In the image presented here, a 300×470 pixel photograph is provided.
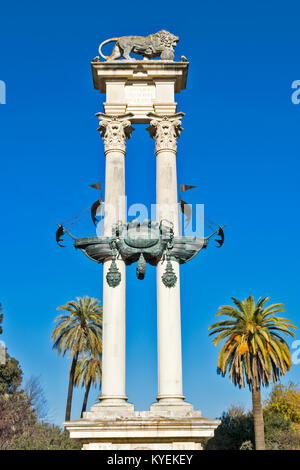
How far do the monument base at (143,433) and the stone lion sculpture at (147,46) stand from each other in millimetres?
13333

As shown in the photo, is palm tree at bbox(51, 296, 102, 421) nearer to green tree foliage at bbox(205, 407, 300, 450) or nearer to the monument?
green tree foliage at bbox(205, 407, 300, 450)

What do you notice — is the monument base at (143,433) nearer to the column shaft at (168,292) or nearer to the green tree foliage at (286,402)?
the column shaft at (168,292)

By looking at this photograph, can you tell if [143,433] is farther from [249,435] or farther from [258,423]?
[249,435]

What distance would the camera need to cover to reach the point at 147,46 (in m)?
22.1

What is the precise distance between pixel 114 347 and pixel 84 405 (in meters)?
32.6

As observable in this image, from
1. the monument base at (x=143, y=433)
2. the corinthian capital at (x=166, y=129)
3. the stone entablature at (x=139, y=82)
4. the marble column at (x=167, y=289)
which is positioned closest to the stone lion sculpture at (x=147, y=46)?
the stone entablature at (x=139, y=82)

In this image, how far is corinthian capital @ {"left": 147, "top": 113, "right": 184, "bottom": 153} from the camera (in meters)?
20.7

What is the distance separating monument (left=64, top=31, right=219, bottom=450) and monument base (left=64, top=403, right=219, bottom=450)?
0.03 m

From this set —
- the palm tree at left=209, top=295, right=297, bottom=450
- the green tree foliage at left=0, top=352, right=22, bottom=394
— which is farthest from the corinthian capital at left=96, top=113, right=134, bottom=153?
the green tree foliage at left=0, top=352, right=22, bottom=394

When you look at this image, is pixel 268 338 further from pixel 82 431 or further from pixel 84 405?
→ pixel 82 431

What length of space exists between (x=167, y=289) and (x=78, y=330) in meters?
31.0

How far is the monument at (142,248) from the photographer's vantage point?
1633 centimetres

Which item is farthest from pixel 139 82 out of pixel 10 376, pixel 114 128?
pixel 10 376
